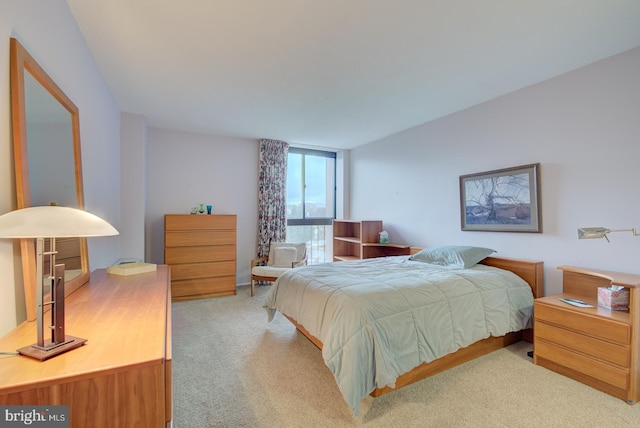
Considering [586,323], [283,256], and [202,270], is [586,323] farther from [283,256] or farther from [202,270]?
[202,270]

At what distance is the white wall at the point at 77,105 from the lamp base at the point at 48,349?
0.78 ft

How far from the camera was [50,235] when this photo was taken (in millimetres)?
952

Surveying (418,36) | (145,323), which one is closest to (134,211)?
(145,323)

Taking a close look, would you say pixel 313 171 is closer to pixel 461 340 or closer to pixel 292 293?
pixel 292 293

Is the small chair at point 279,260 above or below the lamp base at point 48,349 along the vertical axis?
below

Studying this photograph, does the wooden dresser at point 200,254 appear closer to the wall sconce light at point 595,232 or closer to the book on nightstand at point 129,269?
the book on nightstand at point 129,269

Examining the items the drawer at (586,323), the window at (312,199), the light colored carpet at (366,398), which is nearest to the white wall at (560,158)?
the drawer at (586,323)

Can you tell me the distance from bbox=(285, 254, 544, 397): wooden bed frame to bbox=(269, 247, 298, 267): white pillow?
1.95 m

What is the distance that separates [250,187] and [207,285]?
1821 mm

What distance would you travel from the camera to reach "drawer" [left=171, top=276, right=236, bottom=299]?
Answer: 4.20 meters

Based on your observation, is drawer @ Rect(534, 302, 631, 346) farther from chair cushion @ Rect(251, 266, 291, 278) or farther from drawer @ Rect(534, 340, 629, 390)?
chair cushion @ Rect(251, 266, 291, 278)

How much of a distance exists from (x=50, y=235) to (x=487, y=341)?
10.2 feet

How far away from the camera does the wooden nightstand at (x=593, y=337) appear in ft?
6.34

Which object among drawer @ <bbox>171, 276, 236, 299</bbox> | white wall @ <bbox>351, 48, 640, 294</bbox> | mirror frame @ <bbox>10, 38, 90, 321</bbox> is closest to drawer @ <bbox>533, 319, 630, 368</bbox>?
white wall @ <bbox>351, 48, 640, 294</bbox>
